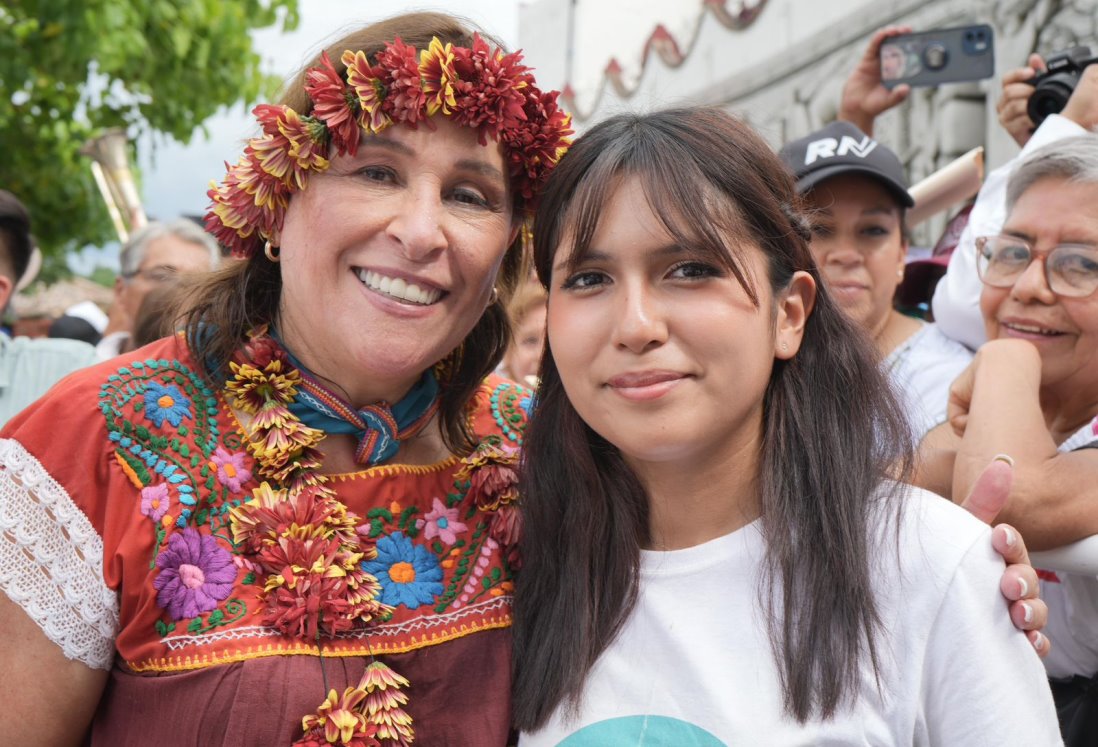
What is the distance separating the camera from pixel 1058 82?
3430mm

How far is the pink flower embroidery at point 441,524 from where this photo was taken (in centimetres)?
237

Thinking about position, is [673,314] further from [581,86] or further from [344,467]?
[581,86]

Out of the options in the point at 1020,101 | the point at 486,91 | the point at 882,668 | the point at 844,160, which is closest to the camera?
the point at 882,668

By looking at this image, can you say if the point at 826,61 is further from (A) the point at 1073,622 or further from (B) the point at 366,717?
(B) the point at 366,717

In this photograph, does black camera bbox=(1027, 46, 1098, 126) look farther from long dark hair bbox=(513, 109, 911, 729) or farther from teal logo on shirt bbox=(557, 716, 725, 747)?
teal logo on shirt bbox=(557, 716, 725, 747)

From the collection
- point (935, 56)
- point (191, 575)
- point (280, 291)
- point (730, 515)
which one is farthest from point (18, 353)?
point (935, 56)

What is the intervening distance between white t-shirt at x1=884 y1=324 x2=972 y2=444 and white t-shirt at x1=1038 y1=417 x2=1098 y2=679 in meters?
0.74

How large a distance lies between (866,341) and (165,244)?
4.22m

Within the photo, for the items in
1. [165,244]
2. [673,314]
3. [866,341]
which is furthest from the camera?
[165,244]

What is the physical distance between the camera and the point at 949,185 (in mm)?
4355

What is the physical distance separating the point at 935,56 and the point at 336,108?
9.13 feet

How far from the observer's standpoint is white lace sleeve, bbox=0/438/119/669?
2.01 metres

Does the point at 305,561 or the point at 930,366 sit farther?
the point at 930,366

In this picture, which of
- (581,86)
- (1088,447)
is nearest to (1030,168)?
(1088,447)
